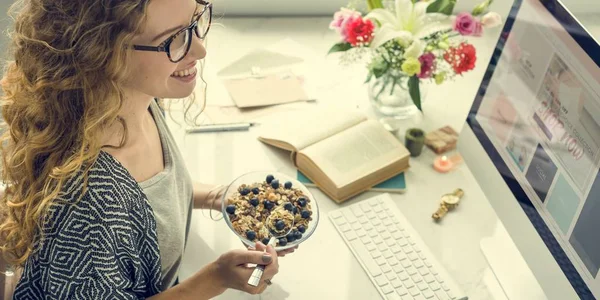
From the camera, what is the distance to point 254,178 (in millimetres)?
1404

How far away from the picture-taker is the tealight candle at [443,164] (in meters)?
1.58

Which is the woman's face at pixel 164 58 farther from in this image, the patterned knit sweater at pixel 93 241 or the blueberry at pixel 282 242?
the blueberry at pixel 282 242

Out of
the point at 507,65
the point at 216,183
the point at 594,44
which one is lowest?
the point at 216,183

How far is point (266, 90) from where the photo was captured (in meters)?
1.79

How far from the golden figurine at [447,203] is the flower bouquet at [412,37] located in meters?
0.25

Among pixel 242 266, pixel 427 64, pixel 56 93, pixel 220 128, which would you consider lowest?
pixel 220 128

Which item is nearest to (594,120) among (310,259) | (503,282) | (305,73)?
(503,282)

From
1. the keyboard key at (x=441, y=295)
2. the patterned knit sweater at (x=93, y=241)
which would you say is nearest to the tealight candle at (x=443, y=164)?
the keyboard key at (x=441, y=295)

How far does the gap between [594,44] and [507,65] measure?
27cm

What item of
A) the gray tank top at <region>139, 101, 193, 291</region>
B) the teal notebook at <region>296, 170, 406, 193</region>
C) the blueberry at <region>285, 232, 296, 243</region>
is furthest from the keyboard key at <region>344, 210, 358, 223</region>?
the gray tank top at <region>139, 101, 193, 291</region>

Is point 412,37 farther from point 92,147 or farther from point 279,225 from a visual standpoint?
point 92,147

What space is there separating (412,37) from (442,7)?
0.12 meters

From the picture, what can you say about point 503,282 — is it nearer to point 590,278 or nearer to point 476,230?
point 476,230

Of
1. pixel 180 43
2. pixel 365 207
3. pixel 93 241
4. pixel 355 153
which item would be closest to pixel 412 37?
pixel 355 153
